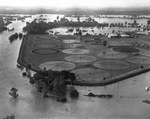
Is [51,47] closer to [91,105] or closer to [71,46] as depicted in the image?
[71,46]

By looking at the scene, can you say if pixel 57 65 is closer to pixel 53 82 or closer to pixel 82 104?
pixel 53 82

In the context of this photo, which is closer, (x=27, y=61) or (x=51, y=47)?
(x=27, y=61)

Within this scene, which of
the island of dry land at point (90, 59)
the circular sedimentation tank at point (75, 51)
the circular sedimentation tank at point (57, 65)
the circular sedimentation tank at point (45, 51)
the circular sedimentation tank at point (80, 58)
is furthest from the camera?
the circular sedimentation tank at point (75, 51)

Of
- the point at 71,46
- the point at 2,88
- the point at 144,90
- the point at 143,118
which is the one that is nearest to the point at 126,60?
the point at 144,90

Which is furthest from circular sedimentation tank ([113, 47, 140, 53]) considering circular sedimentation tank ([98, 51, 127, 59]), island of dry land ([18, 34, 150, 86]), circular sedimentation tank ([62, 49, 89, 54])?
circular sedimentation tank ([62, 49, 89, 54])

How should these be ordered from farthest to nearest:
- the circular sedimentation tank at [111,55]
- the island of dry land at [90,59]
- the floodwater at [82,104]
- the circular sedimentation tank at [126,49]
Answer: the circular sedimentation tank at [126,49]
the circular sedimentation tank at [111,55]
the island of dry land at [90,59]
the floodwater at [82,104]

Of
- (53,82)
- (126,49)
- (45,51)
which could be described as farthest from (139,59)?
(53,82)

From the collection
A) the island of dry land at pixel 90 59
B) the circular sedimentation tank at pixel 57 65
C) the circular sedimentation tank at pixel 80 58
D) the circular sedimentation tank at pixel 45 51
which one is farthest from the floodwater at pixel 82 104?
the circular sedimentation tank at pixel 45 51

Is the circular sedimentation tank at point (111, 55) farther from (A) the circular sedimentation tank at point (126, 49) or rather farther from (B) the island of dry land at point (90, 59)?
(A) the circular sedimentation tank at point (126, 49)
